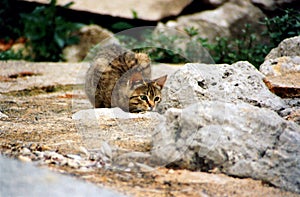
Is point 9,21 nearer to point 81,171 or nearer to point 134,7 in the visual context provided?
point 134,7

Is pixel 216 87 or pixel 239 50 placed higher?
pixel 216 87

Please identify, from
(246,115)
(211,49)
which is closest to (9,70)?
(211,49)

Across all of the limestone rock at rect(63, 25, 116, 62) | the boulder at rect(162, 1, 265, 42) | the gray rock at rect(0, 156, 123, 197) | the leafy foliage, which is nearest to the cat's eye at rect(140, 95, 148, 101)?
the gray rock at rect(0, 156, 123, 197)

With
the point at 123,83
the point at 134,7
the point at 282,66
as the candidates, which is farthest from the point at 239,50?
the point at 123,83

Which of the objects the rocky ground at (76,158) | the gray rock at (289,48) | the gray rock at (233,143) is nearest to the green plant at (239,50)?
the gray rock at (289,48)

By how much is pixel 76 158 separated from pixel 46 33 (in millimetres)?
5133

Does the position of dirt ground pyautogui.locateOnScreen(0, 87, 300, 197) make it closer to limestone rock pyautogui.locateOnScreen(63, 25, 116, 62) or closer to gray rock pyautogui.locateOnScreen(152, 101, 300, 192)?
gray rock pyautogui.locateOnScreen(152, 101, 300, 192)

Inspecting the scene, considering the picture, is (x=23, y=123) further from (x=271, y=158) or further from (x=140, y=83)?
(x=271, y=158)

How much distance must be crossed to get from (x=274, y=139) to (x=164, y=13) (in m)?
5.20

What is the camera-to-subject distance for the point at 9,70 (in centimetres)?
633

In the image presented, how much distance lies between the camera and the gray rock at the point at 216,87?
12.1 feet

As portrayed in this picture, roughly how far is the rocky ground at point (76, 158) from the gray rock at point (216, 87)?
0.67 m

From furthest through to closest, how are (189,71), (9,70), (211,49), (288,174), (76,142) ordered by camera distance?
(211,49) < (9,70) < (189,71) < (76,142) < (288,174)

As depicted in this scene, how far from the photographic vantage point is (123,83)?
13.8 ft
